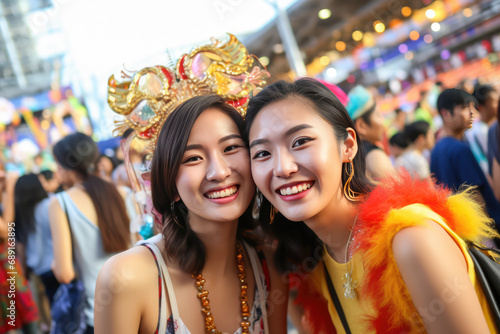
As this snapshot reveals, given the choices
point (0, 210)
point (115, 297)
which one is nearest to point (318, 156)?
point (115, 297)

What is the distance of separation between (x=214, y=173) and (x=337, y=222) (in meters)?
0.58

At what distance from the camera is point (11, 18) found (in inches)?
575

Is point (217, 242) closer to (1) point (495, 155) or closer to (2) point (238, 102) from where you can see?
(2) point (238, 102)

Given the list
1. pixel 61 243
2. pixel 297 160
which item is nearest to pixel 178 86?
pixel 297 160

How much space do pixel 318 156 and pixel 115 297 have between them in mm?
982

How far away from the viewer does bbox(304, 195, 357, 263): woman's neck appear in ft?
5.53

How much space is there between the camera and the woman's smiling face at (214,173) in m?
1.68

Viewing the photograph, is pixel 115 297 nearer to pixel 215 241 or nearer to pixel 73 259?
pixel 215 241

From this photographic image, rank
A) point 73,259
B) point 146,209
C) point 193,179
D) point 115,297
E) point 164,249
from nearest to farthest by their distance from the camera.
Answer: point 115,297
point 193,179
point 164,249
point 146,209
point 73,259

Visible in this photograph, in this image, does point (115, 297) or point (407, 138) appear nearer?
point (115, 297)

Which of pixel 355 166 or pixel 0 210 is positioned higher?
pixel 0 210

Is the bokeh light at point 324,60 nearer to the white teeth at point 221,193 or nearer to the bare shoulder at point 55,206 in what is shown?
the bare shoulder at point 55,206

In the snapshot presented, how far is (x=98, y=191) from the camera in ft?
10.1

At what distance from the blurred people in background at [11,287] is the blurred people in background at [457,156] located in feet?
13.1
